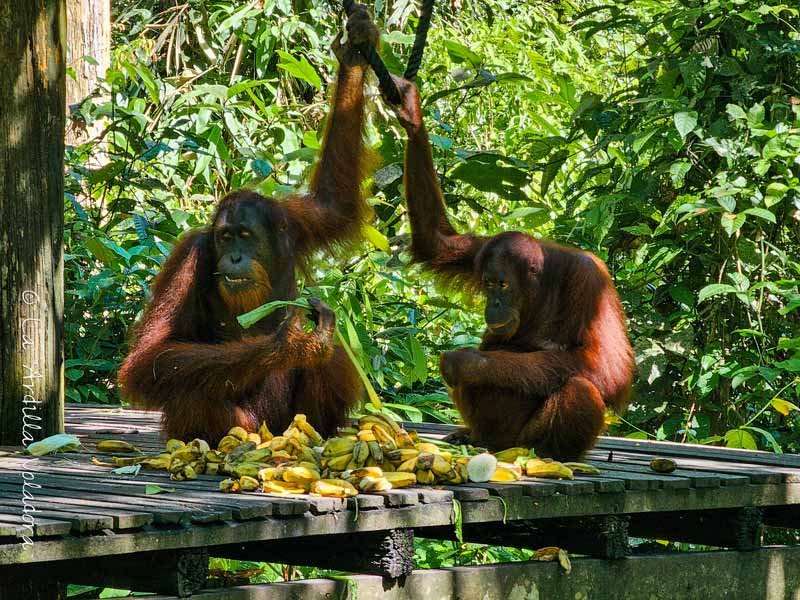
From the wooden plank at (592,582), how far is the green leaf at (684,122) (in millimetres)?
2299

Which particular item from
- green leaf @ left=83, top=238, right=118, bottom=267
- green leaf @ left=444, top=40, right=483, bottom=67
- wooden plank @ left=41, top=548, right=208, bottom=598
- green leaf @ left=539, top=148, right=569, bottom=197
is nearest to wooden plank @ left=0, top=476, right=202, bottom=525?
wooden plank @ left=41, top=548, right=208, bottom=598

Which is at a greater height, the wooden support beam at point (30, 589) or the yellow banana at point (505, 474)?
the yellow banana at point (505, 474)

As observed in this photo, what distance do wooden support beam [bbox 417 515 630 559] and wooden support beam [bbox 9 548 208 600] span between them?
1.05m

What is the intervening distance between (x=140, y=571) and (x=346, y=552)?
64 cm

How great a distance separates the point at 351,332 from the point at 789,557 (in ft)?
6.12

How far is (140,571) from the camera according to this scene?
2926 mm

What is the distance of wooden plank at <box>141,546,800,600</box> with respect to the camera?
3.08 m

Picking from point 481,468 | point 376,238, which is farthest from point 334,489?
point 376,238

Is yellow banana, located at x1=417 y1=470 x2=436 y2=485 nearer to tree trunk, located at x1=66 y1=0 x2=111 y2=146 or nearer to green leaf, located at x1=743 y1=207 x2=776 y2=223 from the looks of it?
green leaf, located at x1=743 y1=207 x2=776 y2=223

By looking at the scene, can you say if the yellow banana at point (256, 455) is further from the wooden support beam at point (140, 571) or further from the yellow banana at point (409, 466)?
the wooden support beam at point (140, 571)

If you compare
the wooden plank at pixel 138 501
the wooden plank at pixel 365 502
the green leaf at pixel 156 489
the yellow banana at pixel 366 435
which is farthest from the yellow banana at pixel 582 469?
the wooden plank at pixel 138 501

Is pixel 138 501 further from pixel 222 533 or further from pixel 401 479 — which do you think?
pixel 401 479

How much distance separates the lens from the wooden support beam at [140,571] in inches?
111

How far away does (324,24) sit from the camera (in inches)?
358
